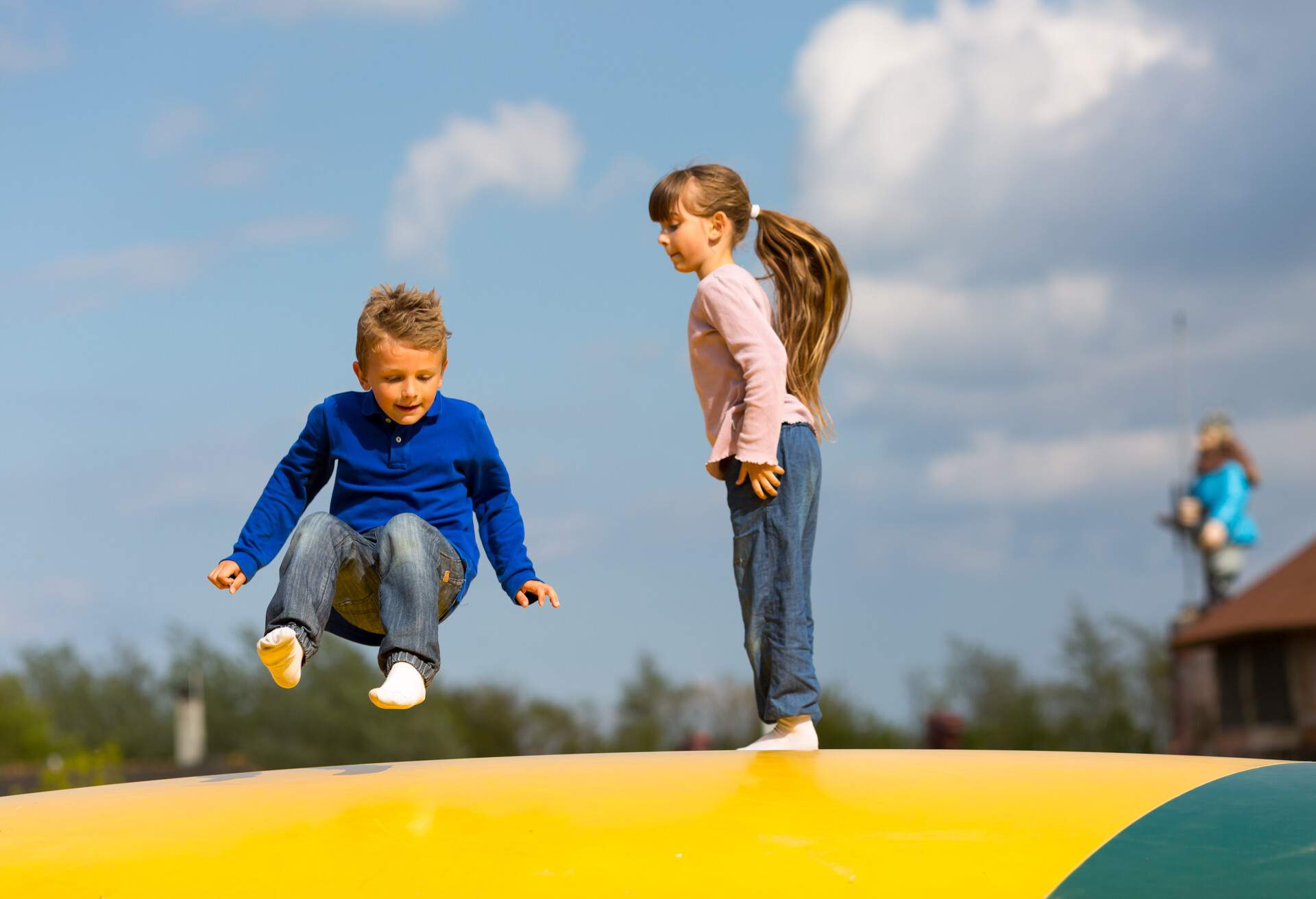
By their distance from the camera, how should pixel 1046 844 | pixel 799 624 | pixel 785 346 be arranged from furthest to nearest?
pixel 785 346
pixel 799 624
pixel 1046 844

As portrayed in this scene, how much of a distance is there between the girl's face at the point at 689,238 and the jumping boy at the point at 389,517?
104cm

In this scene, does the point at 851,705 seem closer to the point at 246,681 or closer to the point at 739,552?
the point at 246,681

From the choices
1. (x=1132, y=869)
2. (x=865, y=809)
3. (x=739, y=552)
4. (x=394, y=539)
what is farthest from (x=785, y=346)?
(x=1132, y=869)

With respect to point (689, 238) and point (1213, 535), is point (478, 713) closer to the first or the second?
point (1213, 535)

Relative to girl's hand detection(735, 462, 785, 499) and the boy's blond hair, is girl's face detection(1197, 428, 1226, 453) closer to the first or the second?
girl's hand detection(735, 462, 785, 499)

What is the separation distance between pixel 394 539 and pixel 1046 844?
2172 millimetres

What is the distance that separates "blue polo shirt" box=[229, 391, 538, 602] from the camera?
4.61 m

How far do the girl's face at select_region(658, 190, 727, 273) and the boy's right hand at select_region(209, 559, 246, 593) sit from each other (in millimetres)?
1960

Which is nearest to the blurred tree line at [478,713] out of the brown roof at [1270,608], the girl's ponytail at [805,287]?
the brown roof at [1270,608]

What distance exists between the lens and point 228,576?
430cm

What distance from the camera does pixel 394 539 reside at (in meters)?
4.41

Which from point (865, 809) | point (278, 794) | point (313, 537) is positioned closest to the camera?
point (865, 809)

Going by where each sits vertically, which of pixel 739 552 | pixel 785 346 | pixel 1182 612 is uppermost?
pixel 785 346

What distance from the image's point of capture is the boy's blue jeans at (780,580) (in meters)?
5.14
